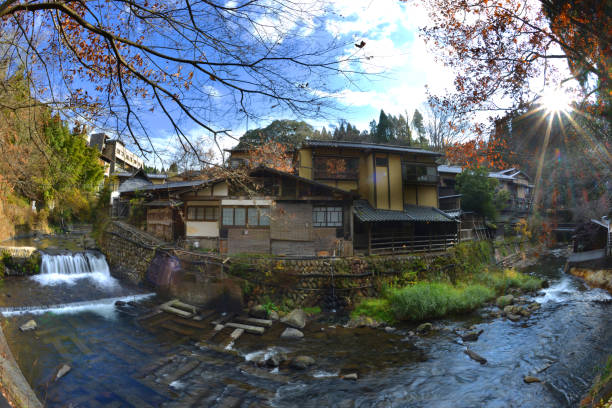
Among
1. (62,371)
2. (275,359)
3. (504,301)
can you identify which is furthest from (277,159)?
(504,301)

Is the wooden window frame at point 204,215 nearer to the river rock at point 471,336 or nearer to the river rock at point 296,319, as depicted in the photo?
the river rock at point 296,319

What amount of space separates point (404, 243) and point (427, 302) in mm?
5617

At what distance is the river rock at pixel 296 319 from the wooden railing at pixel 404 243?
21.0 ft

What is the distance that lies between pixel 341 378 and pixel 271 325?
4.82m

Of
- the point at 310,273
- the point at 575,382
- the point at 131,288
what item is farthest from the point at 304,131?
the point at 575,382

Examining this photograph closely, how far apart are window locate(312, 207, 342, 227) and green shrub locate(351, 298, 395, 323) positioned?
4903mm

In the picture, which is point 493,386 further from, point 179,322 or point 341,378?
point 179,322

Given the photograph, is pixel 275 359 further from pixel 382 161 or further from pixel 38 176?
pixel 382 161

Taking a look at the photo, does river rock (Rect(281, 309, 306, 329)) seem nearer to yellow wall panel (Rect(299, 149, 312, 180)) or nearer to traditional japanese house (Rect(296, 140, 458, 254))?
traditional japanese house (Rect(296, 140, 458, 254))

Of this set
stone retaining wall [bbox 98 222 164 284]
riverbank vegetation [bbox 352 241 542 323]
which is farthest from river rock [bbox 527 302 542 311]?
stone retaining wall [bbox 98 222 164 284]

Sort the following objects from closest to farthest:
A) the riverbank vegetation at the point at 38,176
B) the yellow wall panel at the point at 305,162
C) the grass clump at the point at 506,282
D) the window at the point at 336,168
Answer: the riverbank vegetation at the point at 38,176
the grass clump at the point at 506,282
the yellow wall panel at the point at 305,162
the window at the point at 336,168

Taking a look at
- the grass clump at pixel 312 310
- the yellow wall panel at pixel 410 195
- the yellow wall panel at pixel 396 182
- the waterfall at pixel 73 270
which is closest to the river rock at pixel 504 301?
the yellow wall panel at pixel 396 182

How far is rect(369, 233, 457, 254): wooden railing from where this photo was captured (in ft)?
60.3

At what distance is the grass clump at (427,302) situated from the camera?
14.0m
